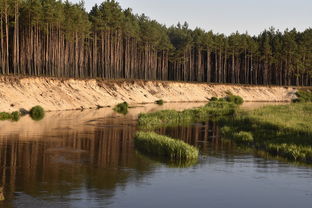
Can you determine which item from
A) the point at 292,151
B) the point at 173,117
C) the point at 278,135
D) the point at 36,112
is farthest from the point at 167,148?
the point at 36,112

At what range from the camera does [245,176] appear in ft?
80.3

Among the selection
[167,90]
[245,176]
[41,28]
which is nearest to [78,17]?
[41,28]

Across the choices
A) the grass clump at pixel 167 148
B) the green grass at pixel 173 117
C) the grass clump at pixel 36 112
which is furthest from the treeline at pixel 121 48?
the grass clump at pixel 167 148

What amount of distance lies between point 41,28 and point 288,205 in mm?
75776

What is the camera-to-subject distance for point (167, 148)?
1185 inches

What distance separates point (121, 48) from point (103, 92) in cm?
3242

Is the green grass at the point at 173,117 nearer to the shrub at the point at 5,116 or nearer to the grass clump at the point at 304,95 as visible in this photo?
the shrub at the point at 5,116

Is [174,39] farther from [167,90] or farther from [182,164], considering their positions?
[182,164]

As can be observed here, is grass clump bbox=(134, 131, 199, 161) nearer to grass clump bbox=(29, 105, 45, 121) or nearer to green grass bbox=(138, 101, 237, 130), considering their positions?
green grass bbox=(138, 101, 237, 130)

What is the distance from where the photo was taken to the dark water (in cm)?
1888

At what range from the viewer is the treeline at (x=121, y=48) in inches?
3324

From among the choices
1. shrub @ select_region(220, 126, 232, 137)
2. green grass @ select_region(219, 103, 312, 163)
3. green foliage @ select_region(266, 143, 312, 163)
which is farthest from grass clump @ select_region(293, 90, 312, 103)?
green foliage @ select_region(266, 143, 312, 163)

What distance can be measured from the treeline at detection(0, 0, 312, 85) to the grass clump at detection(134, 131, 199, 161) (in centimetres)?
4662

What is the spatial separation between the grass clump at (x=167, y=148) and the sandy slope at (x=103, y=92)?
3232cm
